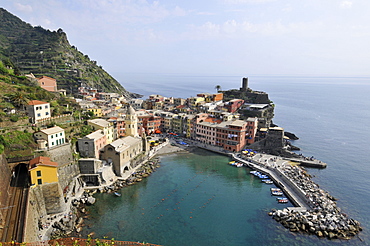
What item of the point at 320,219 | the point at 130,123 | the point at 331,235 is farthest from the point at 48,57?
the point at 331,235

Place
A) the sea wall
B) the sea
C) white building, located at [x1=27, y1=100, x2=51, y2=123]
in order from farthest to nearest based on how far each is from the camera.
→ white building, located at [x1=27, y1=100, x2=51, y2=123]
the sea
the sea wall

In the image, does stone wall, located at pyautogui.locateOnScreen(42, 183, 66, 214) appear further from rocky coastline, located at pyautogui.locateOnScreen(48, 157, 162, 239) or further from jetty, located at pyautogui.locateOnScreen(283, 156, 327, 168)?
jetty, located at pyautogui.locateOnScreen(283, 156, 327, 168)

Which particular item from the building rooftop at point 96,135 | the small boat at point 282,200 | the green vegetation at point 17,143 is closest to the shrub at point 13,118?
the green vegetation at point 17,143

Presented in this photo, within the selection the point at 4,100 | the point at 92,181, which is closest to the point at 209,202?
the point at 92,181

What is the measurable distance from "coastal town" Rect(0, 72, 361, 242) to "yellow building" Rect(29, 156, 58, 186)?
0.35 ft

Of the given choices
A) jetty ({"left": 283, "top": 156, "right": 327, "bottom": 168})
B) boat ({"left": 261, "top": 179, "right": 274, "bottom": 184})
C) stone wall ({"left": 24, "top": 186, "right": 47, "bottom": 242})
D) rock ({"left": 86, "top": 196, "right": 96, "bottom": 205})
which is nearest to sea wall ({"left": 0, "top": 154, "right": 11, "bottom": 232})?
stone wall ({"left": 24, "top": 186, "right": 47, "bottom": 242})

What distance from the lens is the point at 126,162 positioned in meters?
44.8

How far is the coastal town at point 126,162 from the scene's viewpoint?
2955 centimetres

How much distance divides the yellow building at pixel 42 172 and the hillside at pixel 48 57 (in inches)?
2666

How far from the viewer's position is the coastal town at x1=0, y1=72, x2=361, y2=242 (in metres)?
29.5

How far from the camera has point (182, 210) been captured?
111 feet

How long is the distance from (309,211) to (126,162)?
30540 millimetres

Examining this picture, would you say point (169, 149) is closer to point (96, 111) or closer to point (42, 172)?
point (96, 111)

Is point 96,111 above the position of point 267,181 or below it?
above
